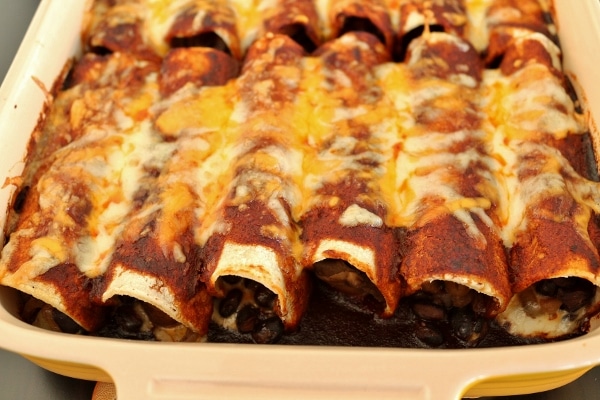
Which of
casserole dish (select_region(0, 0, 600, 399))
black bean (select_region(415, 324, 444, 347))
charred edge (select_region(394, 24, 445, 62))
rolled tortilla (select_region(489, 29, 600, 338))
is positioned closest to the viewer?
casserole dish (select_region(0, 0, 600, 399))

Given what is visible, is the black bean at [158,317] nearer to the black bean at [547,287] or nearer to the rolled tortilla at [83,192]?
the rolled tortilla at [83,192]

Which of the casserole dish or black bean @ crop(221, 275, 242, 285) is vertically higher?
the casserole dish

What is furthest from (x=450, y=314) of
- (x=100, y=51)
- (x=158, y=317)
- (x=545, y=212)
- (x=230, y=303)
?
(x=100, y=51)

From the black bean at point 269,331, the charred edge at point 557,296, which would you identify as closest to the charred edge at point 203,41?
the black bean at point 269,331

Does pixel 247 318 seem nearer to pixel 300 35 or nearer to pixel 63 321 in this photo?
pixel 63 321

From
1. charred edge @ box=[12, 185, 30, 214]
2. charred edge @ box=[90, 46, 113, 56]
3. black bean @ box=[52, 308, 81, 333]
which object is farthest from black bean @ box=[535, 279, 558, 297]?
charred edge @ box=[90, 46, 113, 56]

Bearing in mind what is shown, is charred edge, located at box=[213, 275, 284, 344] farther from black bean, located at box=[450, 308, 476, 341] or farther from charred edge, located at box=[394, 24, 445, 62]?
charred edge, located at box=[394, 24, 445, 62]

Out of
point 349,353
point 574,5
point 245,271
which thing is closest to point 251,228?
point 245,271

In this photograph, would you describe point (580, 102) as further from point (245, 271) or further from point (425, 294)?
point (245, 271)
